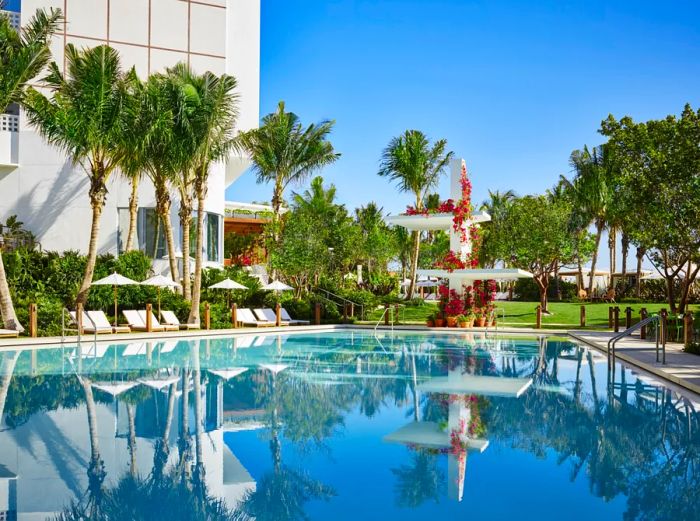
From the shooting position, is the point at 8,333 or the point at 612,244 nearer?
the point at 8,333

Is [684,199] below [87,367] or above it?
above

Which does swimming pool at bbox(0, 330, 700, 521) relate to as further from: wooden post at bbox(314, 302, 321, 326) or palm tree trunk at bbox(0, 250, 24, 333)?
wooden post at bbox(314, 302, 321, 326)

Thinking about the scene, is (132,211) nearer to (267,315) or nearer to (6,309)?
(267,315)

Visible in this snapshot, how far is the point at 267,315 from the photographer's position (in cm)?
2772

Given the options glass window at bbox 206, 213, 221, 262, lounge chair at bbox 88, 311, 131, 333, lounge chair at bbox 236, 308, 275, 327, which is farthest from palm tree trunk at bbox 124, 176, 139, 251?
lounge chair at bbox 236, 308, 275, 327

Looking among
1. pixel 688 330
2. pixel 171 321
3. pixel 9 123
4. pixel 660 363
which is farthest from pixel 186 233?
pixel 660 363

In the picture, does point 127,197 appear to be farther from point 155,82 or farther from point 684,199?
point 684,199

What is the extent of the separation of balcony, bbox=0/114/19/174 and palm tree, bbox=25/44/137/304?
5.26 meters

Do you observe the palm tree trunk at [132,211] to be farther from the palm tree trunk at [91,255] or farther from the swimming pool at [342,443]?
the swimming pool at [342,443]

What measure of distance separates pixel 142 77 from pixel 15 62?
9.58 meters

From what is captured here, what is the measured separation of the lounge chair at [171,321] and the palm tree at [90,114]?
2.62 m

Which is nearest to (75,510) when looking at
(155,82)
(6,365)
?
(6,365)

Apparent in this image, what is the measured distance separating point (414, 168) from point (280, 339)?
41.6ft

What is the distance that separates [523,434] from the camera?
26.9 feet
